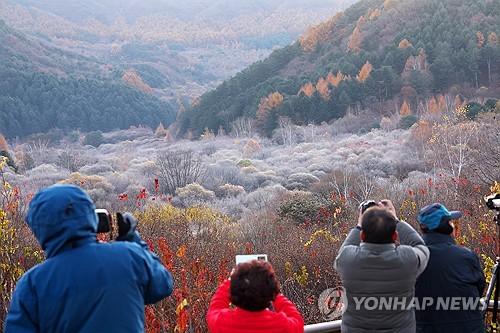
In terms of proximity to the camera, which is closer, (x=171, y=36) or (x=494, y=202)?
A: (x=494, y=202)

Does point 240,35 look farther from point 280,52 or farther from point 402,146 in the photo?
point 402,146

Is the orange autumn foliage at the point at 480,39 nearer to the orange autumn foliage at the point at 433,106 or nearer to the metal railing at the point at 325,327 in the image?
the orange autumn foliage at the point at 433,106

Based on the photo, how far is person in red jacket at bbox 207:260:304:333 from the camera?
2594mm

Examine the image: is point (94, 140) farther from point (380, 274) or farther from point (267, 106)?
point (380, 274)

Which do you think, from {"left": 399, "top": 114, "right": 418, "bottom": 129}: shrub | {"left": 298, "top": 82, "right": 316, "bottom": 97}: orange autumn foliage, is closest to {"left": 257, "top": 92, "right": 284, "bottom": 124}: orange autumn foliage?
{"left": 298, "top": 82, "right": 316, "bottom": 97}: orange autumn foliage

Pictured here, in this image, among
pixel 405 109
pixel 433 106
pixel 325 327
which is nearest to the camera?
pixel 325 327

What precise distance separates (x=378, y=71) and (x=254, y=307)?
55081mm

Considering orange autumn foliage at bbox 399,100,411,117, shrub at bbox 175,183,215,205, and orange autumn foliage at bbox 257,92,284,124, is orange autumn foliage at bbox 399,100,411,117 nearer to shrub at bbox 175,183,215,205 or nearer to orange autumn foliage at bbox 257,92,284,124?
orange autumn foliage at bbox 257,92,284,124

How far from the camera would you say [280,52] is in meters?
73.6

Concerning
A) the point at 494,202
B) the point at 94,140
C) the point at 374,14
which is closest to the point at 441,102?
the point at 374,14

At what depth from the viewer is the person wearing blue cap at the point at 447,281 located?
3.33m

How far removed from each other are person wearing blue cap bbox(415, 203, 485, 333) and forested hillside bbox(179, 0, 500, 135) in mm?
43619

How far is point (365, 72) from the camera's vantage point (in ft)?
185
